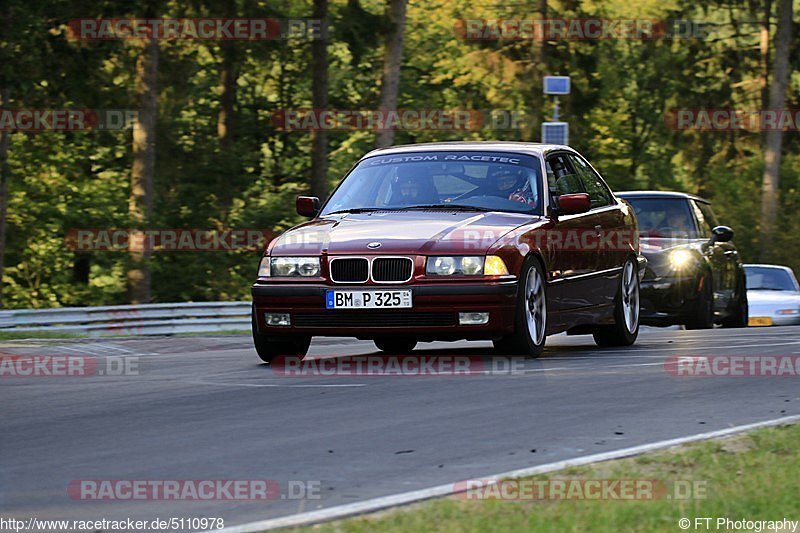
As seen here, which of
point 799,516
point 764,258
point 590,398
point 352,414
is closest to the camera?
point 799,516

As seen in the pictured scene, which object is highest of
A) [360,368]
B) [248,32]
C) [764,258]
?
[248,32]

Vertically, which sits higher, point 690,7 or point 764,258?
point 690,7

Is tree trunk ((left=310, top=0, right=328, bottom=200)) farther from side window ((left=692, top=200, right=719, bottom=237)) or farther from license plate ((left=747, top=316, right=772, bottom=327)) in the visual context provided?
side window ((left=692, top=200, right=719, bottom=237))

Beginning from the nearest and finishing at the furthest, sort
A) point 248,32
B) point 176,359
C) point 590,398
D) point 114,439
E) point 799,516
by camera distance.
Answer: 1. point 799,516
2. point 114,439
3. point 590,398
4. point 176,359
5. point 248,32

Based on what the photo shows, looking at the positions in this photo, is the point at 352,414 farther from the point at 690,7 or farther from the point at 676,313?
the point at 690,7

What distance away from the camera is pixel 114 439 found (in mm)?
7551

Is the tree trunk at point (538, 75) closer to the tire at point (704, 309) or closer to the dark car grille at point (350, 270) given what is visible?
the tire at point (704, 309)

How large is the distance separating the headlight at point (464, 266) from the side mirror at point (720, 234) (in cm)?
828

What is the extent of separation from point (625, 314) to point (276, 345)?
146 inches

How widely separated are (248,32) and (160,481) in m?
34.7

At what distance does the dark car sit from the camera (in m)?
17.9

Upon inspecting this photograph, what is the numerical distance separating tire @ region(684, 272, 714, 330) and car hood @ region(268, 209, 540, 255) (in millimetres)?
6924

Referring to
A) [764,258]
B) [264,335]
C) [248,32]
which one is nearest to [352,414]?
[264,335]

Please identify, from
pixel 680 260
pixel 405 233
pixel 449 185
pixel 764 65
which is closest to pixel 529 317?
pixel 405 233
